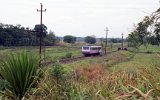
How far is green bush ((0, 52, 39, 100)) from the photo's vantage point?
590cm

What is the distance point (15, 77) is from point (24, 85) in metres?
0.22

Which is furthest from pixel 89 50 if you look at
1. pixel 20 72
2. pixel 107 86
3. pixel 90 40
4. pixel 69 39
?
pixel 90 40

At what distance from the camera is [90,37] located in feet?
426

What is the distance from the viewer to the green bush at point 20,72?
5898mm

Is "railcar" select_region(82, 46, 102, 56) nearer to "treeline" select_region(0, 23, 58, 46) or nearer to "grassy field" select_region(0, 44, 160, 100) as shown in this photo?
"treeline" select_region(0, 23, 58, 46)

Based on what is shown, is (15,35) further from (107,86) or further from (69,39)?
(107,86)

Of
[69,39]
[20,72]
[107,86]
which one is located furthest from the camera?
[69,39]

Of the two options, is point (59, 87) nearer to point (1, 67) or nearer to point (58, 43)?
point (1, 67)

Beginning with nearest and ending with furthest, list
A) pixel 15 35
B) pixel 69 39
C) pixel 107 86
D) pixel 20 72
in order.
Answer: pixel 107 86
pixel 20 72
pixel 15 35
pixel 69 39

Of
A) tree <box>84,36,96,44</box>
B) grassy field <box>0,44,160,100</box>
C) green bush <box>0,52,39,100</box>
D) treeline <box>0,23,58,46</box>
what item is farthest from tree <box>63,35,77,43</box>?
green bush <box>0,52,39,100</box>

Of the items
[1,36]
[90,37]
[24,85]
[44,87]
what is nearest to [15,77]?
[24,85]

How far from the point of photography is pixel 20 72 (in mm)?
5938

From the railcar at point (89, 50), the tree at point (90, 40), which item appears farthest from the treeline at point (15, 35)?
the tree at point (90, 40)

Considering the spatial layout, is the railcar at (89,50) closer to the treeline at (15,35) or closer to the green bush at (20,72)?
the treeline at (15,35)
